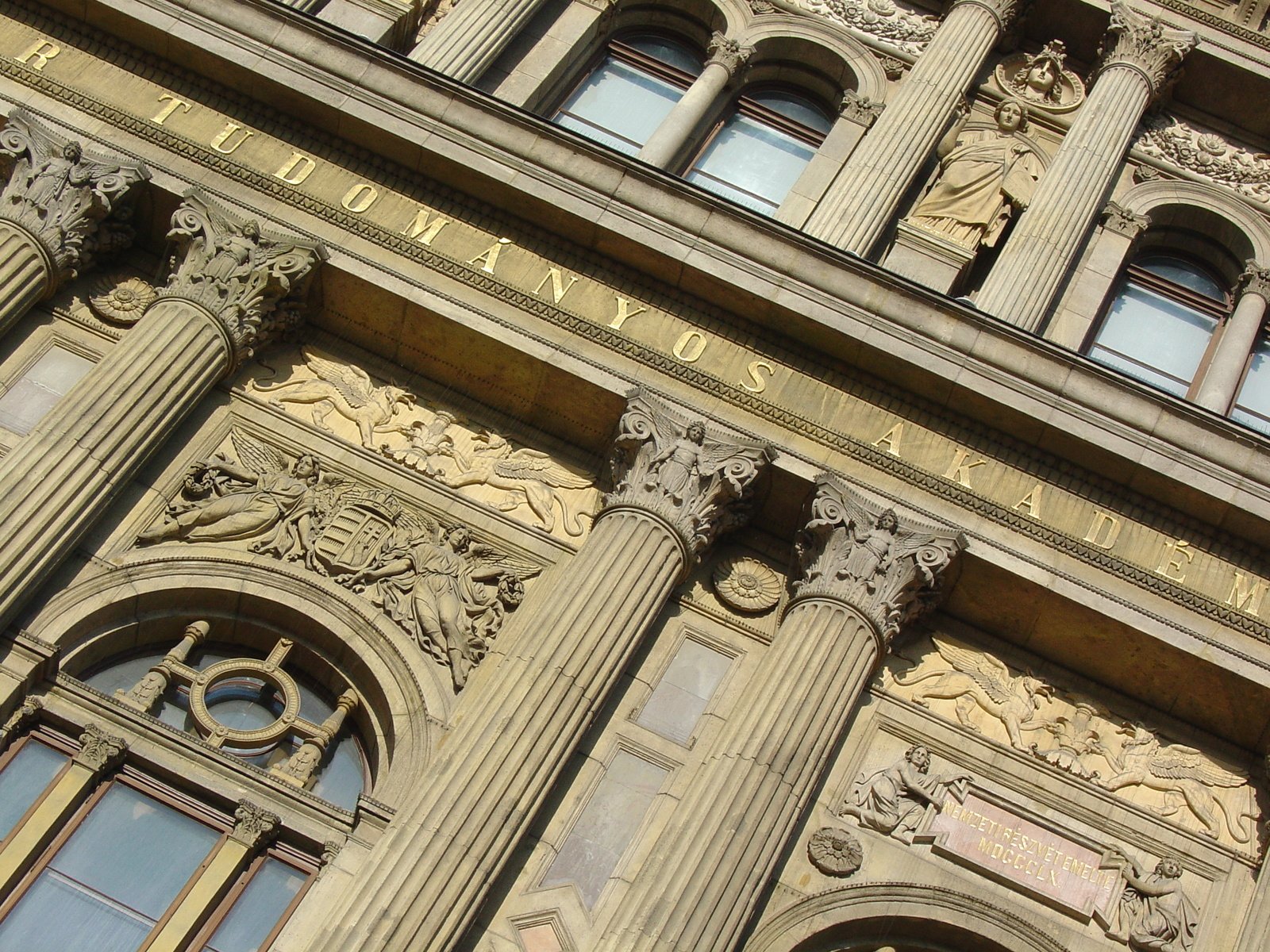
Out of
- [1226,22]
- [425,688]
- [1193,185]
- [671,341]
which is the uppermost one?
[1226,22]

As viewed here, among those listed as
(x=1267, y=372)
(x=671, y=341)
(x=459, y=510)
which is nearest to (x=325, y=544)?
(x=459, y=510)

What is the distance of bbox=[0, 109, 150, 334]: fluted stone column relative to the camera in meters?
16.2

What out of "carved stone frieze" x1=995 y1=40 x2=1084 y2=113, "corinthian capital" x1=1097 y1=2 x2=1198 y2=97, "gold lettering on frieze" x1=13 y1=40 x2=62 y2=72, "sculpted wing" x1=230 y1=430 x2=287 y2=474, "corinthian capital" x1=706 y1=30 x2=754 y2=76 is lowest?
"sculpted wing" x1=230 y1=430 x2=287 y2=474

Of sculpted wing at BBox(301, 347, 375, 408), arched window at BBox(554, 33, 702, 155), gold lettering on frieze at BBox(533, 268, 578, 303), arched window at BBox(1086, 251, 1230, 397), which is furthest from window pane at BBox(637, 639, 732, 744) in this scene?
arched window at BBox(554, 33, 702, 155)

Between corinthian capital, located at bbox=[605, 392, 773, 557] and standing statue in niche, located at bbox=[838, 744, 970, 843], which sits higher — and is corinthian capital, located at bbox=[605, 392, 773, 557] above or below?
above

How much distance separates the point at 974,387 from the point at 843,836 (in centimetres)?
436

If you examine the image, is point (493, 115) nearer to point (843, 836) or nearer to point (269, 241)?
point (269, 241)

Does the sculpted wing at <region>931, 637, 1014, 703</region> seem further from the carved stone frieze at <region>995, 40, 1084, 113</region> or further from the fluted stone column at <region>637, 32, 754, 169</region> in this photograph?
the carved stone frieze at <region>995, 40, 1084, 113</region>

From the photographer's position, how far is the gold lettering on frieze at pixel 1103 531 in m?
16.1

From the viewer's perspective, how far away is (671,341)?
1689 cm

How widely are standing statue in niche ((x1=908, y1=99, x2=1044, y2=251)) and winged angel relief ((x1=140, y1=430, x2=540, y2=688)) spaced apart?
6.61 metres

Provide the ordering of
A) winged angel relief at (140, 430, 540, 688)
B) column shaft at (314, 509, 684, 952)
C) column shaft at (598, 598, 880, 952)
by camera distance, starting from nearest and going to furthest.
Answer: column shaft at (314, 509, 684, 952) → column shaft at (598, 598, 880, 952) → winged angel relief at (140, 430, 540, 688)

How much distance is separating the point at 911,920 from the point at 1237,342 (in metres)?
8.62

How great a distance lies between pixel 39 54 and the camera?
18156 millimetres
